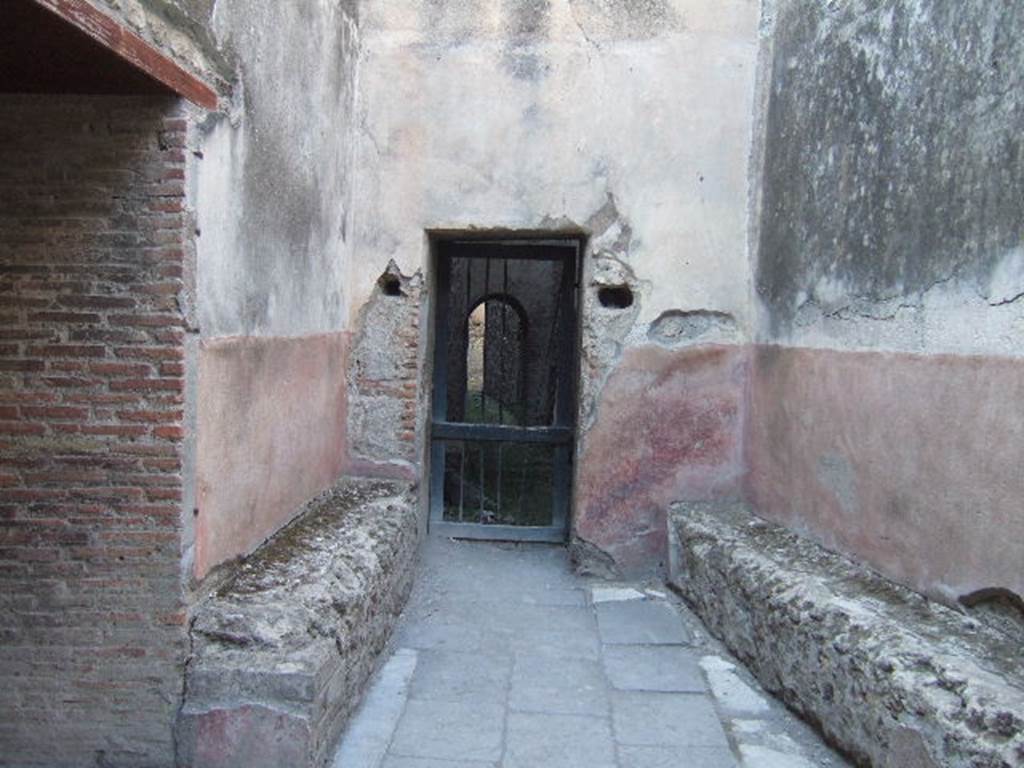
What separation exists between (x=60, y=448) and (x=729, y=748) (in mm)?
2566

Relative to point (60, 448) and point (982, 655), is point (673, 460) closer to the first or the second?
point (982, 655)

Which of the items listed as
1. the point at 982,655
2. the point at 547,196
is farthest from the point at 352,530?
the point at 982,655

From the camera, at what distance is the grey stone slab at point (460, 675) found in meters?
3.81

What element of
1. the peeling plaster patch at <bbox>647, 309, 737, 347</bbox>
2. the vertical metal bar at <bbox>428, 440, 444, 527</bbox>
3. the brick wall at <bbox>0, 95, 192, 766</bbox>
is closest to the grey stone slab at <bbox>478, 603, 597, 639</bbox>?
the vertical metal bar at <bbox>428, 440, 444, 527</bbox>

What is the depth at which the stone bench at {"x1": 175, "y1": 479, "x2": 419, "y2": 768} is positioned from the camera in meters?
2.80

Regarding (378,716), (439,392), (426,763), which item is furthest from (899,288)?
(439,392)

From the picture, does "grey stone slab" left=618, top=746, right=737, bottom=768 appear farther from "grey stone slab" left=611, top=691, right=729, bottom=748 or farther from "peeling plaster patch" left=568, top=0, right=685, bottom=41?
"peeling plaster patch" left=568, top=0, right=685, bottom=41

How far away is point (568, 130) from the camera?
208 inches

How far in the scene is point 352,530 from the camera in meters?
4.22

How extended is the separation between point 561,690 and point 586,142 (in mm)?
3076

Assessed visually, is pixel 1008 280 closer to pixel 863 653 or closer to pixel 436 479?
pixel 863 653

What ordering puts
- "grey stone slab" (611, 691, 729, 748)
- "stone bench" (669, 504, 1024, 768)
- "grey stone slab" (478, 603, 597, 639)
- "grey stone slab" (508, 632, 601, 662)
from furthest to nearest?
"grey stone slab" (478, 603, 597, 639) < "grey stone slab" (508, 632, 601, 662) < "grey stone slab" (611, 691, 729, 748) < "stone bench" (669, 504, 1024, 768)

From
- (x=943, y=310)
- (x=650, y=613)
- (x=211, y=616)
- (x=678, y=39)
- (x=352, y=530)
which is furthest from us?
(x=678, y=39)

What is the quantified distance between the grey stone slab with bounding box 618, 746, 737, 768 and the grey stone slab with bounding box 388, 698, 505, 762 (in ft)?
1.57
